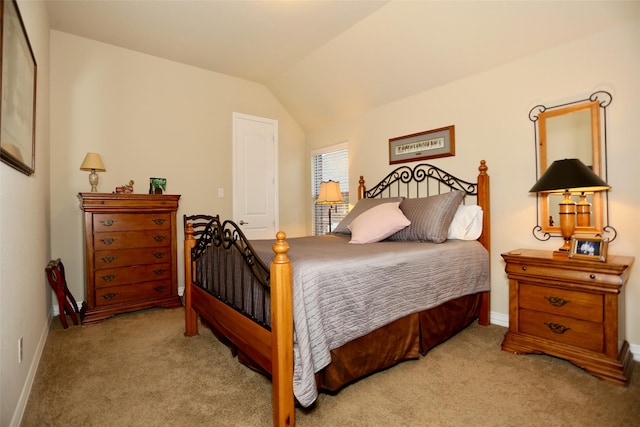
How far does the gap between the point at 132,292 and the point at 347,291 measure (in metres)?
2.41

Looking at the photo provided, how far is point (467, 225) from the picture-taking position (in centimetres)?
265

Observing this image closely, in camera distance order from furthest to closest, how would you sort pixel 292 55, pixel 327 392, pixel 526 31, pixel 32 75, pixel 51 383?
pixel 292 55
pixel 526 31
pixel 32 75
pixel 51 383
pixel 327 392

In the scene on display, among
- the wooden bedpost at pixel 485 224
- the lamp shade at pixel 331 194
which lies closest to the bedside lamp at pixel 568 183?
the wooden bedpost at pixel 485 224

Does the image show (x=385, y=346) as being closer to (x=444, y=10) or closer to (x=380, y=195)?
(x=380, y=195)

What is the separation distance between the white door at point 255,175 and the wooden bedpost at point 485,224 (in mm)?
2650

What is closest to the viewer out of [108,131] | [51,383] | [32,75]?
[51,383]

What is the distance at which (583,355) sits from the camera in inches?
73.6

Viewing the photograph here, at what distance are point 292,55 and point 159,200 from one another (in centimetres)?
211

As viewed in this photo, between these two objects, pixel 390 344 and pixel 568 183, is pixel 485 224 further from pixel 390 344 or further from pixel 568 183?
pixel 390 344

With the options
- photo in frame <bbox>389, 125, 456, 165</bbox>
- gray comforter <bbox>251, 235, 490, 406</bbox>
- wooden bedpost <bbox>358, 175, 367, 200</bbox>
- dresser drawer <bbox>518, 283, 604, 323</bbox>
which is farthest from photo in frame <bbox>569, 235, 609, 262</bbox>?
wooden bedpost <bbox>358, 175, 367, 200</bbox>

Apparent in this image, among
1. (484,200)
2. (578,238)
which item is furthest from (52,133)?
(578,238)

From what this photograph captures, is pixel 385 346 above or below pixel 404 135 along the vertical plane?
below

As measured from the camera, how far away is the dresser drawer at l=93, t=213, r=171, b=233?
2869 mm

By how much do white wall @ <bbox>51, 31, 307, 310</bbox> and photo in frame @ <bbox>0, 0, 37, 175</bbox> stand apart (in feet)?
4.42
